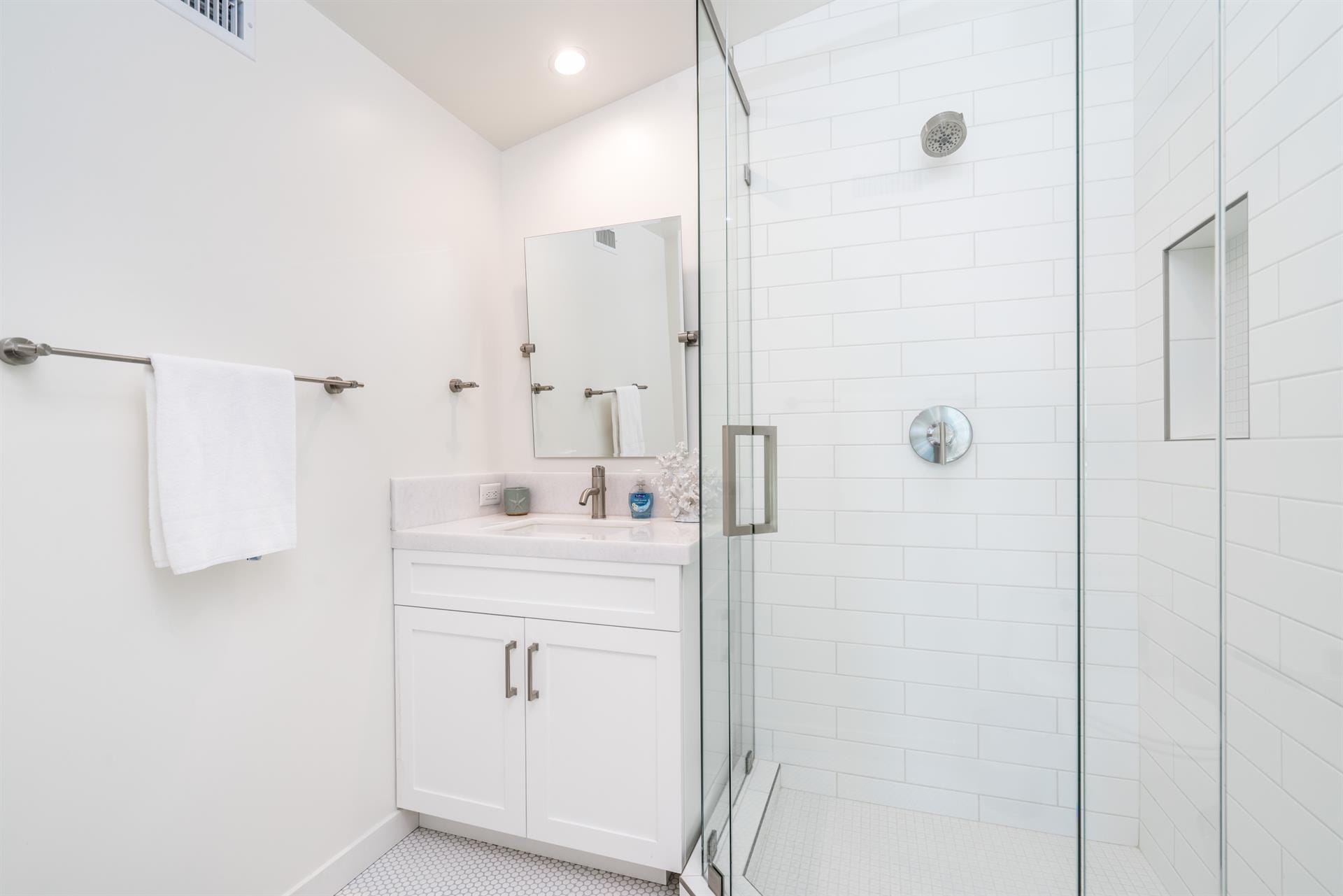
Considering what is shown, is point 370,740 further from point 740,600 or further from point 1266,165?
point 1266,165

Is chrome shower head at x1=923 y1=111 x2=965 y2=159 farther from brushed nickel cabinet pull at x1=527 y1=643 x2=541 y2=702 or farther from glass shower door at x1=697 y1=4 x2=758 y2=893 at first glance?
brushed nickel cabinet pull at x1=527 y1=643 x2=541 y2=702

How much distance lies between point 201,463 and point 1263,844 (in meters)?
1.77

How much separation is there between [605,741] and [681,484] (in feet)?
2.46

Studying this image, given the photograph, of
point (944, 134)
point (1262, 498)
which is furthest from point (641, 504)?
point (1262, 498)

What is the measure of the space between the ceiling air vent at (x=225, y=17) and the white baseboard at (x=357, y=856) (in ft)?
6.53

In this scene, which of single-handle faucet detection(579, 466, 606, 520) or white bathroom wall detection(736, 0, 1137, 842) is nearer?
white bathroom wall detection(736, 0, 1137, 842)

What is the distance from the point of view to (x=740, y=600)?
54.3 inches

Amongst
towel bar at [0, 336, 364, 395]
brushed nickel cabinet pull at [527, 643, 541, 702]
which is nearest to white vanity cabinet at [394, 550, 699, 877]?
brushed nickel cabinet pull at [527, 643, 541, 702]

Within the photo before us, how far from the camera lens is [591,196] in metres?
2.16

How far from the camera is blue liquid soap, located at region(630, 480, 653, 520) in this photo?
205cm

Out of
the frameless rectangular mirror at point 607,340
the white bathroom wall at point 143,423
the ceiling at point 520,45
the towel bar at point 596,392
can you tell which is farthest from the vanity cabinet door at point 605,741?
the ceiling at point 520,45

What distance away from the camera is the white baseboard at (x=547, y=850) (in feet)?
5.18

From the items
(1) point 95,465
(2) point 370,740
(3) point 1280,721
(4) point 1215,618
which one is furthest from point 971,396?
(2) point 370,740

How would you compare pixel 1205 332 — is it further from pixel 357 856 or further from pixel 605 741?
pixel 357 856
